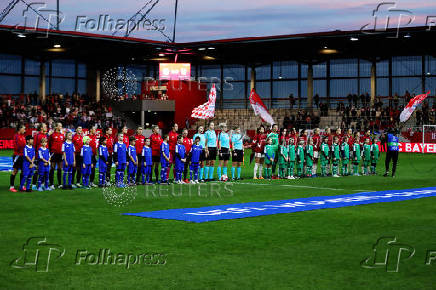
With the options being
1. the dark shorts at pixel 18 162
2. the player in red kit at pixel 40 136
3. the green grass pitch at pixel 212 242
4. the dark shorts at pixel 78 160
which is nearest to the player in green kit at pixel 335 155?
the green grass pitch at pixel 212 242

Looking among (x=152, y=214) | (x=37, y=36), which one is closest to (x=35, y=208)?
(x=152, y=214)

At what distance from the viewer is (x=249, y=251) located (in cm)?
981

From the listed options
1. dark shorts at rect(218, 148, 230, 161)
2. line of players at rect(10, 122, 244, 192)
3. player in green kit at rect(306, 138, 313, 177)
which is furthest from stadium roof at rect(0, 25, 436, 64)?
line of players at rect(10, 122, 244, 192)

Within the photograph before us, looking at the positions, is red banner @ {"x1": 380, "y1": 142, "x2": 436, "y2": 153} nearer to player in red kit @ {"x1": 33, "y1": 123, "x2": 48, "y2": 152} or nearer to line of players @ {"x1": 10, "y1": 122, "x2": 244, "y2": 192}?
line of players @ {"x1": 10, "y1": 122, "x2": 244, "y2": 192}

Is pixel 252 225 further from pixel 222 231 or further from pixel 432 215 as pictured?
pixel 432 215

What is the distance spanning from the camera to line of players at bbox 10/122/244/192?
60.6 ft

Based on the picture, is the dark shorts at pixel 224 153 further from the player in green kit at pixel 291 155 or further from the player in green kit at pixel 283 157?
the player in green kit at pixel 291 155

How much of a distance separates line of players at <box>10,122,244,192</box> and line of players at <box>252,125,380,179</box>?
1191 millimetres

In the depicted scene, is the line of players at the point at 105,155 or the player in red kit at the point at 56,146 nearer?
the line of players at the point at 105,155

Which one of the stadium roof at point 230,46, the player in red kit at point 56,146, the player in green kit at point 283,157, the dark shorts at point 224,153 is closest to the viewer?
the player in red kit at point 56,146

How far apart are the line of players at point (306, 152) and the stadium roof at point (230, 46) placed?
2007cm

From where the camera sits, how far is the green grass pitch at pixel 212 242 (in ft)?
26.3

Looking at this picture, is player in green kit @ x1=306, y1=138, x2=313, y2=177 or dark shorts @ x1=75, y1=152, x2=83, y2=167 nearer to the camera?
dark shorts @ x1=75, y1=152, x2=83, y2=167

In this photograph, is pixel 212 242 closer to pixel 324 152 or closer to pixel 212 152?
pixel 212 152
